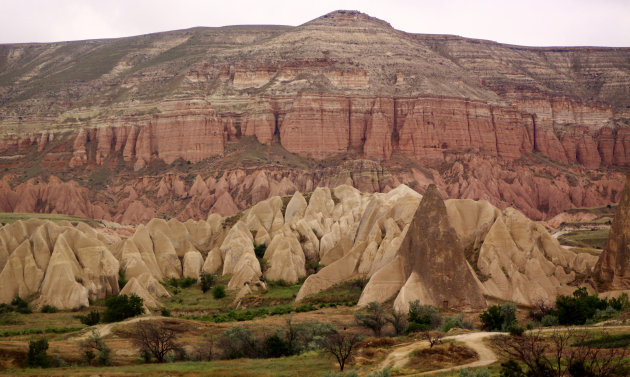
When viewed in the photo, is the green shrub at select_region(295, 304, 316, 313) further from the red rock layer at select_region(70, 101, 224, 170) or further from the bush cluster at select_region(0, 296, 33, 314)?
the red rock layer at select_region(70, 101, 224, 170)

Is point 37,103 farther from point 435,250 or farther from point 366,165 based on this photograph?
point 435,250

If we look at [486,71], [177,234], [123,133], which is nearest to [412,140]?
[486,71]

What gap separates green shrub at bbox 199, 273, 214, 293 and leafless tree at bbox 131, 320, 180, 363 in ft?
59.8

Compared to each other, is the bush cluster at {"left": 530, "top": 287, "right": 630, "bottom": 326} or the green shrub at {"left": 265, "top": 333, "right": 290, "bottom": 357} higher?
the bush cluster at {"left": 530, "top": 287, "right": 630, "bottom": 326}

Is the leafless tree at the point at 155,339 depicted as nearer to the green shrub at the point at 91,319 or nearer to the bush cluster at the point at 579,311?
the green shrub at the point at 91,319

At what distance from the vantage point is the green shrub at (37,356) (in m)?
30.2

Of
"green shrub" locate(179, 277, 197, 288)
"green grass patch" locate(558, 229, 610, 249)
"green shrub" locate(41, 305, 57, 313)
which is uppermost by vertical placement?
"green shrub" locate(41, 305, 57, 313)

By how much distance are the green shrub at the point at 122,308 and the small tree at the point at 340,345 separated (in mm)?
12614

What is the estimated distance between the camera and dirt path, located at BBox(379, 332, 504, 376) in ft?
87.2

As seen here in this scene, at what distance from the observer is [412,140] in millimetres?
121062

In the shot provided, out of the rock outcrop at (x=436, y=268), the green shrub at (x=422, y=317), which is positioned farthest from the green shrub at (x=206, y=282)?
the green shrub at (x=422, y=317)

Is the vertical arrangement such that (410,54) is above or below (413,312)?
above

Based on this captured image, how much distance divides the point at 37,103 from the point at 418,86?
216 ft

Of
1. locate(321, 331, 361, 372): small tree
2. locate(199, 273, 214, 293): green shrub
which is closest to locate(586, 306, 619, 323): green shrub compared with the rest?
locate(321, 331, 361, 372): small tree
